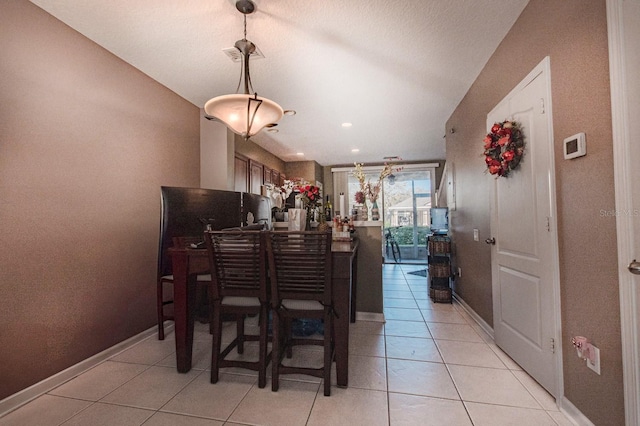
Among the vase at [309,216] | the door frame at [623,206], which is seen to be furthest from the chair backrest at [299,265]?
the door frame at [623,206]

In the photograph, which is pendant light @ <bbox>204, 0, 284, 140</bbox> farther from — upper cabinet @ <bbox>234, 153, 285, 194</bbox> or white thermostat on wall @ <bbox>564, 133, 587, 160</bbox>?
upper cabinet @ <bbox>234, 153, 285, 194</bbox>

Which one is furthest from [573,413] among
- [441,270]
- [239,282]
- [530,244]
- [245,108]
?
[245,108]

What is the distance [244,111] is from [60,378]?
2.36m

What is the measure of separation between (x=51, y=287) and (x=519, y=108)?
366cm

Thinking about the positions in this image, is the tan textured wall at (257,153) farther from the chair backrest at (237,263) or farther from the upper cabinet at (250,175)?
the chair backrest at (237,263)

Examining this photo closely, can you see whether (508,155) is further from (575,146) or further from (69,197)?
(69,197)

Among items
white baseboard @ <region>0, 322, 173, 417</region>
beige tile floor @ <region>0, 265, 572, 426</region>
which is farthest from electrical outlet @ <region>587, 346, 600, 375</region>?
white baseboard @ <region>0, 322, 173, 417</region>

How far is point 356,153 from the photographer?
6.40m

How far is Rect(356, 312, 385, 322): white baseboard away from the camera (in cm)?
309

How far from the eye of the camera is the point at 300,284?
1793mm

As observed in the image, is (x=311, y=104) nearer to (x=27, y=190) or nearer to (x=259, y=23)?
(x=259, y=23)

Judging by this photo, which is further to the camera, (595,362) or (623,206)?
(595,362)

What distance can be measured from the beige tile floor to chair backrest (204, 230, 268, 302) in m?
0.64

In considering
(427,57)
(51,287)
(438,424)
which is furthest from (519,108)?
(51,287)
